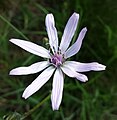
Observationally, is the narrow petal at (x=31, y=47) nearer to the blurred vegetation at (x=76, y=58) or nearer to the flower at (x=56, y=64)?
the flower at (x=56, y=64)

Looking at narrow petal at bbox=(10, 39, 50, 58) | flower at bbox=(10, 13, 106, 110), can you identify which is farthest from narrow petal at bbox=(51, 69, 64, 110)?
narrow petal at bbox=(10, 39, 50, 58)

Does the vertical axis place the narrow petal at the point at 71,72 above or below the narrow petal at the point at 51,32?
below

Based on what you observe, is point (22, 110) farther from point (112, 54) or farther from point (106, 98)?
point (112, 54)

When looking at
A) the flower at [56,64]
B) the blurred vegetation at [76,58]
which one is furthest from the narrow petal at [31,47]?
the blurred vegetation at [76,58]

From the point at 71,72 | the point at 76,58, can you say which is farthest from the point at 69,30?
the point at 76,58

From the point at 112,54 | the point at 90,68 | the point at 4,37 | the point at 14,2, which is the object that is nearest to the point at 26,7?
the point at 14,2

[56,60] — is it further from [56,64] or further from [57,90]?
[57,90]
